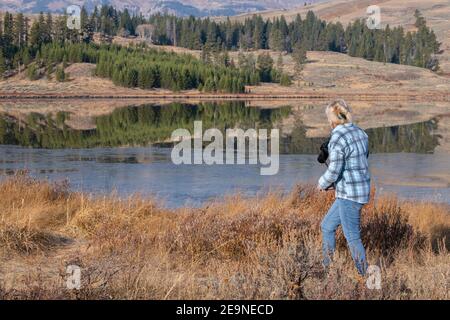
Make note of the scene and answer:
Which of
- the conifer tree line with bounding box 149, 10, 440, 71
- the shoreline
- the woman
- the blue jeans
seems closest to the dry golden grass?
the blue jeans

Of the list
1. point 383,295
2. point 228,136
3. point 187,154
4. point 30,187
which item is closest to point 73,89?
point 228,136

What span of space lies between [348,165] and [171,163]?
56.9 ft

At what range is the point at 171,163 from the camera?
2519cm

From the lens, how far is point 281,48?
15500 cm

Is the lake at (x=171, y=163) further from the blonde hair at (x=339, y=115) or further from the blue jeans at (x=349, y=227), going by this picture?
the blonde hair at (x=339, y=115)

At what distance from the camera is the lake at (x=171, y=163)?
65.0ft

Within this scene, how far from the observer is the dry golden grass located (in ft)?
24.6

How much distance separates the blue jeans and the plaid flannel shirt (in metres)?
0.11

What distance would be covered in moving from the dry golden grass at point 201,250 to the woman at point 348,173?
0.37m

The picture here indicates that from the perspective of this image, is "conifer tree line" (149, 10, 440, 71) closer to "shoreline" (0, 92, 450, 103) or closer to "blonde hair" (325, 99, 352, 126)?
"shoreline" (0, 92, 450, 103)

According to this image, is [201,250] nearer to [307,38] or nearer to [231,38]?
[307,38]

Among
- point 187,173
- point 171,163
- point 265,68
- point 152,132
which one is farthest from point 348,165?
point 265,68

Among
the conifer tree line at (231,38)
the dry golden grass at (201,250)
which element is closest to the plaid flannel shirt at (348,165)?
the dry golden grass at (201,250)

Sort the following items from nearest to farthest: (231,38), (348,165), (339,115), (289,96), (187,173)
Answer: (348,165)
(339,115)
(187,173)
(289,96)
(231,38)
